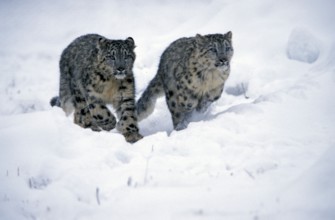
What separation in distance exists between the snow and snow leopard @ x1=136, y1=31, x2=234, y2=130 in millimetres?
663

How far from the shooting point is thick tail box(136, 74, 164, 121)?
11133 mm

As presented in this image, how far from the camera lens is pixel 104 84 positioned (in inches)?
362

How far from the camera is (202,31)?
14.7m

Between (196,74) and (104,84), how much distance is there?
68.1 inches

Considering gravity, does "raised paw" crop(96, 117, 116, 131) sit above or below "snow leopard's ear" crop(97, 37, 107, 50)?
below

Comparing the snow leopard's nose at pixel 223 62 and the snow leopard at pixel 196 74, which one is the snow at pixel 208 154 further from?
the snow leopard's nose at pixel 223 62

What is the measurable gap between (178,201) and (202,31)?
33.4 feet

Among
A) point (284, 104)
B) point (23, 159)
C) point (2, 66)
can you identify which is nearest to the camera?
point (23, 159)

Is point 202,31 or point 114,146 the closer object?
point 114,146

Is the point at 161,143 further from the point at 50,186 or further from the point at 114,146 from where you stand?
the point at 50,186

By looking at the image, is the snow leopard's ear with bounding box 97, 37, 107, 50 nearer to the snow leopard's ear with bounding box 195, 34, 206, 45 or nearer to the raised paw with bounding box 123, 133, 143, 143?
the raised paw with bounding box 123, 133, 143, 143

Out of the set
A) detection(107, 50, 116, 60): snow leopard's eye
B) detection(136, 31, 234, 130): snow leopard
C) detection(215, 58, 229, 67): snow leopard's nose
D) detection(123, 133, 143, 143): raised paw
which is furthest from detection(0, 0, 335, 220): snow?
detection(107, 50, 116, 60): snow leopard's eye

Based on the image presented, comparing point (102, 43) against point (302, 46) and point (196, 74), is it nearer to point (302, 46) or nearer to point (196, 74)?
point (196, 74)

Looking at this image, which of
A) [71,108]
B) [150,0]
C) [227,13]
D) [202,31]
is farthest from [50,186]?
[150,0]
